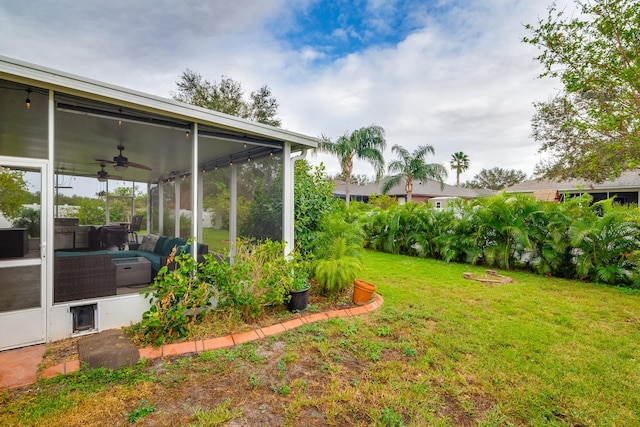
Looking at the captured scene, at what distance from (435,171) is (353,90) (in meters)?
12.8

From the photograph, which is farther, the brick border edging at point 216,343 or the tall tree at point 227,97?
the tall tree at point 227,97

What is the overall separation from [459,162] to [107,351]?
124 feet

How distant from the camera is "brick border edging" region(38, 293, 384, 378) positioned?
2768 millimetres

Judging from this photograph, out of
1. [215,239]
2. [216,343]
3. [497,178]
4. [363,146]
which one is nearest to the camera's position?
[216,343]

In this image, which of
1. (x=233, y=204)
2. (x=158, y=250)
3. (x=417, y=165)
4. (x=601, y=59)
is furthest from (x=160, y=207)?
(x=417, y=165)

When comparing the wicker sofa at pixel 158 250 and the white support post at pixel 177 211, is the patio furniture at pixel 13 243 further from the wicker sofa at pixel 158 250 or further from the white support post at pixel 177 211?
the white support post at pixel 177 211

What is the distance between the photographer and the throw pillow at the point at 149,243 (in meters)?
6.60

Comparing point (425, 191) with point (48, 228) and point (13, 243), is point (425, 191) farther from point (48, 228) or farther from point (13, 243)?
point (13, 243)

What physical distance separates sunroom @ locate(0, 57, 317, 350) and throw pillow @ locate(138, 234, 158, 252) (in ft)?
0.17

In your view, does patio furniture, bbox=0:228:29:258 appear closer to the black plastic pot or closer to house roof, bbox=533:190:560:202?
the black plastic pot

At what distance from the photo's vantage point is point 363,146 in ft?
61.2

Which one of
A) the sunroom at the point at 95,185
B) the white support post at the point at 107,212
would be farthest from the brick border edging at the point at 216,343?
the white support post at the point at 107,212

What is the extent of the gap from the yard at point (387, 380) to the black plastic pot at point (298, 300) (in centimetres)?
57

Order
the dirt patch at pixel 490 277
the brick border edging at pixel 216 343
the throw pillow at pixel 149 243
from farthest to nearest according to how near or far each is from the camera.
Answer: the throw pillow at pixel 149 243, the dirt patch at pixel 490 277, the brick border edging at pixel 216 343
